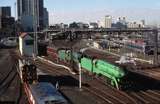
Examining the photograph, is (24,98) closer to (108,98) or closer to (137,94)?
(108,98)

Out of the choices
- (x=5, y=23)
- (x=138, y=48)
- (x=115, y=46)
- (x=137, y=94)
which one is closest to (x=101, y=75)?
(x=137, y=94)

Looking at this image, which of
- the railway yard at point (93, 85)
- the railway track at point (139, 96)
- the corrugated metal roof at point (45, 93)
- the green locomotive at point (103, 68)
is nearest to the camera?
the corrugated metal roof at point (45, 93)

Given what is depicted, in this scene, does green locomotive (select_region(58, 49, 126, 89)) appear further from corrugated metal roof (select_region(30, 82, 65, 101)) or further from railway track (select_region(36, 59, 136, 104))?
corrugated metal roof (select_region(30, 82, 65, 101))

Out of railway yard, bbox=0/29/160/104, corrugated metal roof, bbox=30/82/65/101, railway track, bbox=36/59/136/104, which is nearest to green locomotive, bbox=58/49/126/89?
railway yard, bbox=0/29/160/104

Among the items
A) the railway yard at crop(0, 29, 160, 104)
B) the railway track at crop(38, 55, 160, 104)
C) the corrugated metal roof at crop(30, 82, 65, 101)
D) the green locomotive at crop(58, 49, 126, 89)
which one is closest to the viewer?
the corrugated metal roof at crop(30, 82, 65, 101)

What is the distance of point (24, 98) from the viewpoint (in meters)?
31.8

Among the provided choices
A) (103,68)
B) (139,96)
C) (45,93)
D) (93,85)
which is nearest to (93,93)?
(139,96)

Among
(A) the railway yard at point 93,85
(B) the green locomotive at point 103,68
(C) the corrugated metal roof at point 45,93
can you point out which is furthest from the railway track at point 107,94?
(C) the corrugated metal roof at point 45,93

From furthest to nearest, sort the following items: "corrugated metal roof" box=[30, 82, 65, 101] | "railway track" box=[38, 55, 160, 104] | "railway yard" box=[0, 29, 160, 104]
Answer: "railway yard" box=[0, 29, 160, 104] < "railway track" box=[38, 55, 160, 104] < "corrugated metal roof" box=[30, 82, 65, 101]

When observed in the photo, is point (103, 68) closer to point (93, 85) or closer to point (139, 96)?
point (93, 85)

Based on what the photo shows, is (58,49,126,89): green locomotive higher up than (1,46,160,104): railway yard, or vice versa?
(58,49,126,89): green locomotive

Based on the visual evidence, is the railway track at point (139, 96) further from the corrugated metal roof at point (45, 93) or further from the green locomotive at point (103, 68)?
the corrugated metal roof at point (45, 93)

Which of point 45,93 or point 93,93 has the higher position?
point 45,93

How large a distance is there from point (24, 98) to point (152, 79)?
56.2 ft
